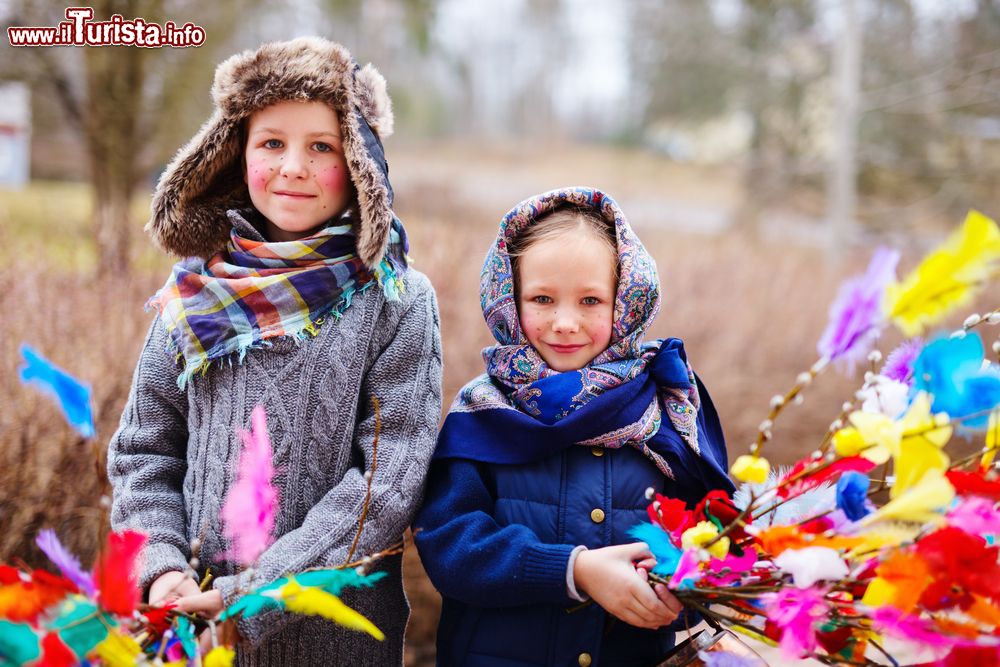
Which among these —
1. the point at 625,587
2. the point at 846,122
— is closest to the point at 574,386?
the point at 625,587

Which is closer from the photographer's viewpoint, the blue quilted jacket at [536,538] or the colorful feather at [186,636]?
the colorful feather at [186,636]

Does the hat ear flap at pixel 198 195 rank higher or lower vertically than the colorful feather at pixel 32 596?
higher

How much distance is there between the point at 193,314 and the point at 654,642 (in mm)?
1279

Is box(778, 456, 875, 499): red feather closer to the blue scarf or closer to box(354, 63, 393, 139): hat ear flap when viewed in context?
the blue scarf

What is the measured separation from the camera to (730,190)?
1029 inches

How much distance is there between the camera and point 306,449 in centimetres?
193

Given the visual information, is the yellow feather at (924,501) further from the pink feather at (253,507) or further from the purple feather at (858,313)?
the pink feather at (253,507)

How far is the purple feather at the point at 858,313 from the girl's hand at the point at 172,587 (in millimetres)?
1330

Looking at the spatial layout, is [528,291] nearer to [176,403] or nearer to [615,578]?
[615,578]

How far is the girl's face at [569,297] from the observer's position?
6.48 ft

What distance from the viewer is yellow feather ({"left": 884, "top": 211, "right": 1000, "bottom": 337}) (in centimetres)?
129

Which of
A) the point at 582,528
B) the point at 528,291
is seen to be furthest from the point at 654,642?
the point at 528,291

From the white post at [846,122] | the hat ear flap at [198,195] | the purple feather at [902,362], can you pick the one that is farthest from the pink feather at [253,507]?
the white post at [846,122]

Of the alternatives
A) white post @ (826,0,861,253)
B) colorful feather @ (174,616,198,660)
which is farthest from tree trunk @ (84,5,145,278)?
white post @ (826,0,861,253)
